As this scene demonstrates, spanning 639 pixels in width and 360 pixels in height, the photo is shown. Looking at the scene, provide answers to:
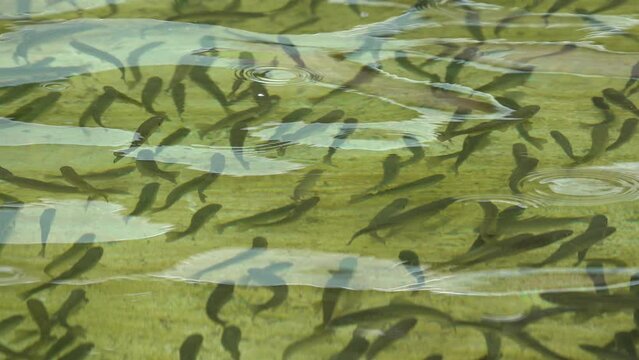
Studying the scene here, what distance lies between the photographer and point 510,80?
58.2 inches

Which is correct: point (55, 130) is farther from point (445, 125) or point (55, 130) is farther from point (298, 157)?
point (445, 125)

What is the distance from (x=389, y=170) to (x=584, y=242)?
13.0 inches

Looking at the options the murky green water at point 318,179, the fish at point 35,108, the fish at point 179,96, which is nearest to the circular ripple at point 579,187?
the murky green water at point 318,179

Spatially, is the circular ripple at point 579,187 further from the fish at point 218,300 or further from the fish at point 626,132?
the fish at point 218,300

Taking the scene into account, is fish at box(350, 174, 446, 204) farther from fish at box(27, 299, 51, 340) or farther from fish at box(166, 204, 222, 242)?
fish at box(27, 299, 51, 340)

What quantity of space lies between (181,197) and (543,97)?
26.8 inches

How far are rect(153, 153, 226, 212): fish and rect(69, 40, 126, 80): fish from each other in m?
0.31

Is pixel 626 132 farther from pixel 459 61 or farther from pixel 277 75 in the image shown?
pixel 277 75

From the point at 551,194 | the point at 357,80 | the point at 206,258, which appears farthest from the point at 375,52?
the point at 206,258

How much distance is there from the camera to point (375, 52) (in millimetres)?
1569

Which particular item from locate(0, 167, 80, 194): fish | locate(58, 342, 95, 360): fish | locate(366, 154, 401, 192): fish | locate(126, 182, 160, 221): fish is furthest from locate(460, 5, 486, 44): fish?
locate(58, 342, 95, 360): fish

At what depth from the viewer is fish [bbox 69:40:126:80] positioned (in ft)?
5.00

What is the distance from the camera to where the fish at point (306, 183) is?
50.5 inches

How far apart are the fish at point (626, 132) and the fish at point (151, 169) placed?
0.74m
